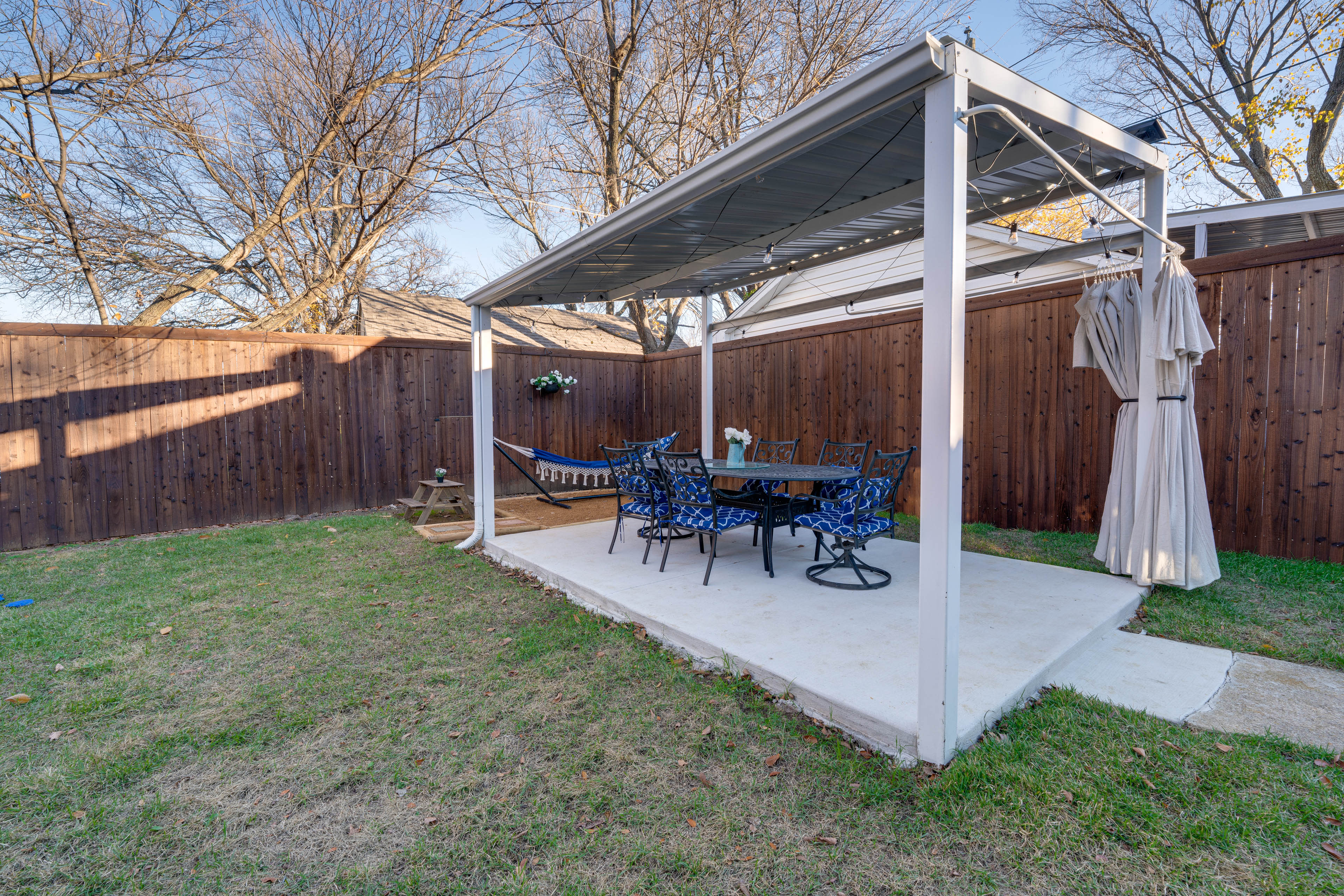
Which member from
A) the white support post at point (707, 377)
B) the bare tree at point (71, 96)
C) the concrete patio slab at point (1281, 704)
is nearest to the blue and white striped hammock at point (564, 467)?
the white support post at point (707, 377)

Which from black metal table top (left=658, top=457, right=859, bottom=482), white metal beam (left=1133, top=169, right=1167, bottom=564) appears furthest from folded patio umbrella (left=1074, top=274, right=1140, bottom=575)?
black metal table top (left=658, top=457, right=859, bottom=482)

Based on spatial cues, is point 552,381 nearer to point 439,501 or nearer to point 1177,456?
point 439,501

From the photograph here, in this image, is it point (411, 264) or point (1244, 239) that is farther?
point (411, 264)

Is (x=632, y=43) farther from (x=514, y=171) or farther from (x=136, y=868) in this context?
(x=136, y=868)

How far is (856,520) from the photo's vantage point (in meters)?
3.33

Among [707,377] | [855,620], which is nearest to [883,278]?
[707,377]

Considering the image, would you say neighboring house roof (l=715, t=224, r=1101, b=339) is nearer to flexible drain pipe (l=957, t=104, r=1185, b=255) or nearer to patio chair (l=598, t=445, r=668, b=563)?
flexible drain pipe (l=957, t=104, r=1185, b=255)

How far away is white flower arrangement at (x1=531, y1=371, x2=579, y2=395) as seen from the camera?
25.1 feet

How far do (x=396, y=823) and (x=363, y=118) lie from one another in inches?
339

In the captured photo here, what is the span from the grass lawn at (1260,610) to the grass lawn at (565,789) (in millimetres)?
1020

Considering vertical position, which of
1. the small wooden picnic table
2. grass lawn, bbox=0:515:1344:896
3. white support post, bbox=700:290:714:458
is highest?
white support post, bbox=700:290:714:458

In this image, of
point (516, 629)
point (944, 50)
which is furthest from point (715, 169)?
point (516, 629)

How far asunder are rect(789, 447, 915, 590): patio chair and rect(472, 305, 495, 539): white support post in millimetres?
2579

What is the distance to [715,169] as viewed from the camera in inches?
103
